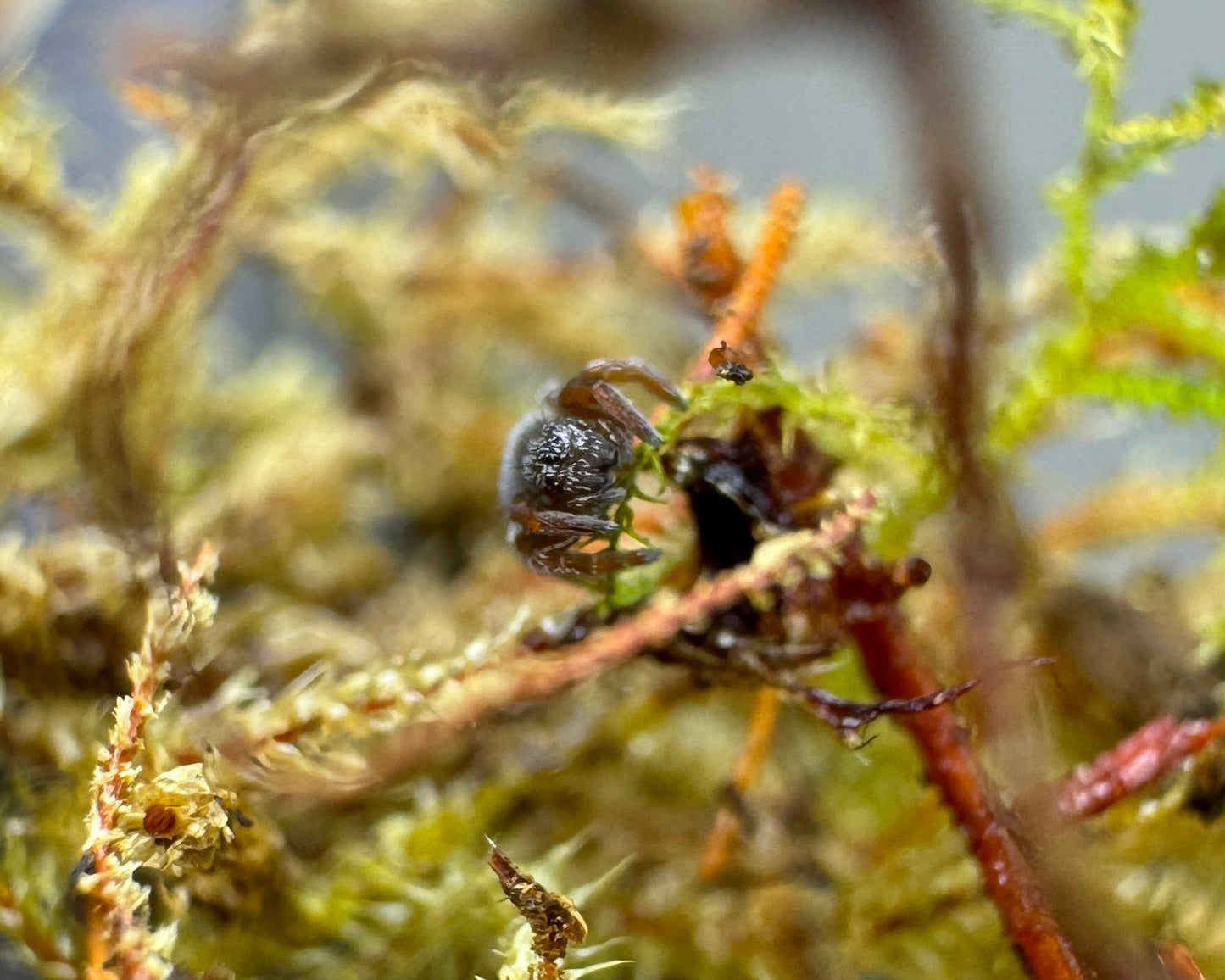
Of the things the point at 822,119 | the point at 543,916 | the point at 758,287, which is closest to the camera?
the point at 543,916

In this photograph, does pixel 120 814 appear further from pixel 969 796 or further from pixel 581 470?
pixel 969 796

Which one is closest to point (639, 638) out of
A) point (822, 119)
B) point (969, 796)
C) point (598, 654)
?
point (598, 654)

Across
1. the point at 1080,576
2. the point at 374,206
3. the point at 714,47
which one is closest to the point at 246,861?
the point at 714,47

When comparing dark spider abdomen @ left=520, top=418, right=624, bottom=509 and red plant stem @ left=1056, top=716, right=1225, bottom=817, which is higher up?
dark spider abdomen @ left=520, top=418, right=624, bottom=509

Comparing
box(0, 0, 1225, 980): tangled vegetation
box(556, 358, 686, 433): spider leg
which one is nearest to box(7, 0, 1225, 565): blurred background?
box(0, 0, 1225, 980): tangled vegetation

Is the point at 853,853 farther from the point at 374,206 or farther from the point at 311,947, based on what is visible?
the point at 374,206

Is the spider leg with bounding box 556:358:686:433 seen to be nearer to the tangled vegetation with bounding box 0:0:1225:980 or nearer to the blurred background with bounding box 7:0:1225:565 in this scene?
the tangled vegetation with bounding box 0:0:1225:980

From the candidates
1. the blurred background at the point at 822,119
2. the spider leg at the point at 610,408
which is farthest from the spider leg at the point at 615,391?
the blurred background at the point at 822,119
